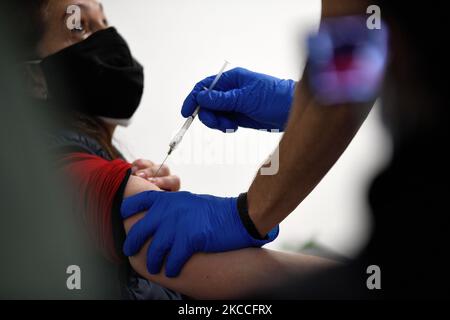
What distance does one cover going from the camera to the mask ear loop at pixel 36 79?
141 cm

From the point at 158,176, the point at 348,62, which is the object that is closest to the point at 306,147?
the point at 348,62

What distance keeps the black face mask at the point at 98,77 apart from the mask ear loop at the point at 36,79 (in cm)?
2

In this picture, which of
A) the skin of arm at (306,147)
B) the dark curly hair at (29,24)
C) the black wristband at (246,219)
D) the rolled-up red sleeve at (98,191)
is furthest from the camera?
the dark curly hair at (29,24)

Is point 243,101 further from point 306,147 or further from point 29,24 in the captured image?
point 29,24

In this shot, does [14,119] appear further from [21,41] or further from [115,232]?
[115,232]

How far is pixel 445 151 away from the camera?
923 mm

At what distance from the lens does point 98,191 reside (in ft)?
3.79

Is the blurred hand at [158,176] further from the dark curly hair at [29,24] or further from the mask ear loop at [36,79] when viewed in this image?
the mask ear loop at [36,79]

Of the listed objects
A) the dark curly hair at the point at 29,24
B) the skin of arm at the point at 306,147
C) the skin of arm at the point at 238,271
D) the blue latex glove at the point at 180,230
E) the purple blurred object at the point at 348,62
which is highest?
the dark curly hair at the point at 29,24

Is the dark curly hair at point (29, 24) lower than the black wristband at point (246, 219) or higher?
higher

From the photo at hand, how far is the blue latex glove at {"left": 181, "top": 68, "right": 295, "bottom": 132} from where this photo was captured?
124cm

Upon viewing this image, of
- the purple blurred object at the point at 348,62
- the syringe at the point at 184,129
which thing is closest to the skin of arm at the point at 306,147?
the purple blurred object at the point at 348,62

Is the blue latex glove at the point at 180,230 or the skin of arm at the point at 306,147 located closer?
the skin of arm at the point at 306,147

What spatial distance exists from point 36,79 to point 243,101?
653 millimetres
